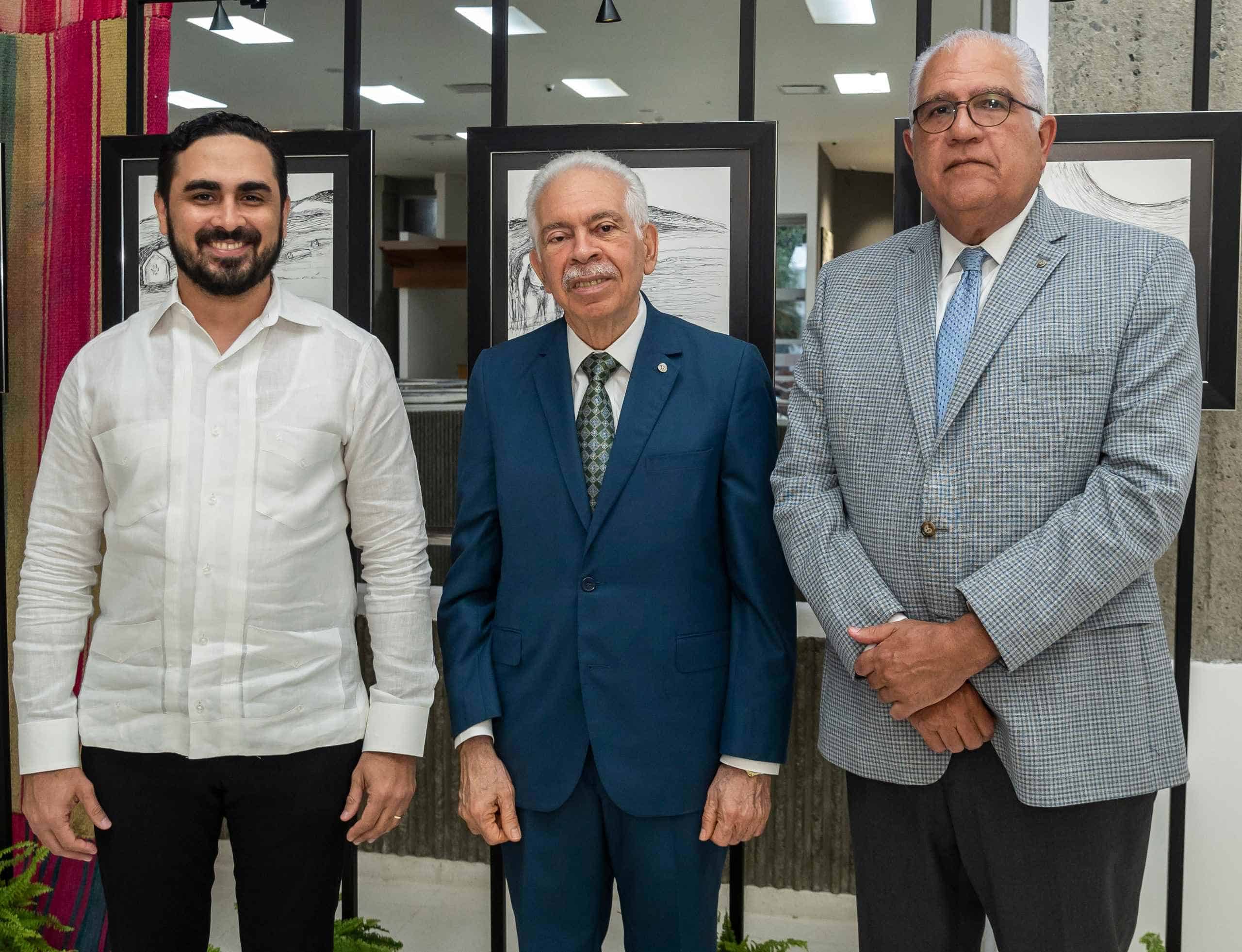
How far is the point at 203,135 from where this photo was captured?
1.73 metres

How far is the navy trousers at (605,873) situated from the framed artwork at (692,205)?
37.9 inches

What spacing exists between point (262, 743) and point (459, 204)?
34.5 ft

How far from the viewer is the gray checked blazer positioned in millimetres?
1473

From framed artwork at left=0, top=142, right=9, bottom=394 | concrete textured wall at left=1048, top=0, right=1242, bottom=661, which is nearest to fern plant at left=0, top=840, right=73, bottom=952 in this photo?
framed artwork at left=0, top=142, right=9, bottom=394

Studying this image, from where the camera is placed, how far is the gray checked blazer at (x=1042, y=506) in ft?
4.83

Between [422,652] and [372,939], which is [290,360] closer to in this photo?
[422,652]

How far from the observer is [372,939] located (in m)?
2.45

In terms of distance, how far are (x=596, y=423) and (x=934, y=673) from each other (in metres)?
0.64

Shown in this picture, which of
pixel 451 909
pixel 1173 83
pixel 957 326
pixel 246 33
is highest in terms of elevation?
pixel 246 33

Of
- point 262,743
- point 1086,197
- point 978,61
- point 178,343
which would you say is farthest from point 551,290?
point 1086,197

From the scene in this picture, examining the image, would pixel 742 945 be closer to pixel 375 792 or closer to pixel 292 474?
pixel 375 792

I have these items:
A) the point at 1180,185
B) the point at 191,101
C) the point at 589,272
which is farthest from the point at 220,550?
the point at 191,101

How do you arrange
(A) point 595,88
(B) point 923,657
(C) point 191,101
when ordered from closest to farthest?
1. (B) point 923,657
2. (A) point 595,88
3. (C) point 191,101

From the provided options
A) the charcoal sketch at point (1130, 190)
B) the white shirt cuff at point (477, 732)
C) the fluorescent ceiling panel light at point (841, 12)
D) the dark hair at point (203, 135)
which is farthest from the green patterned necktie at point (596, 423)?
the fluorescent ceiling panel light at point (841, 12)
